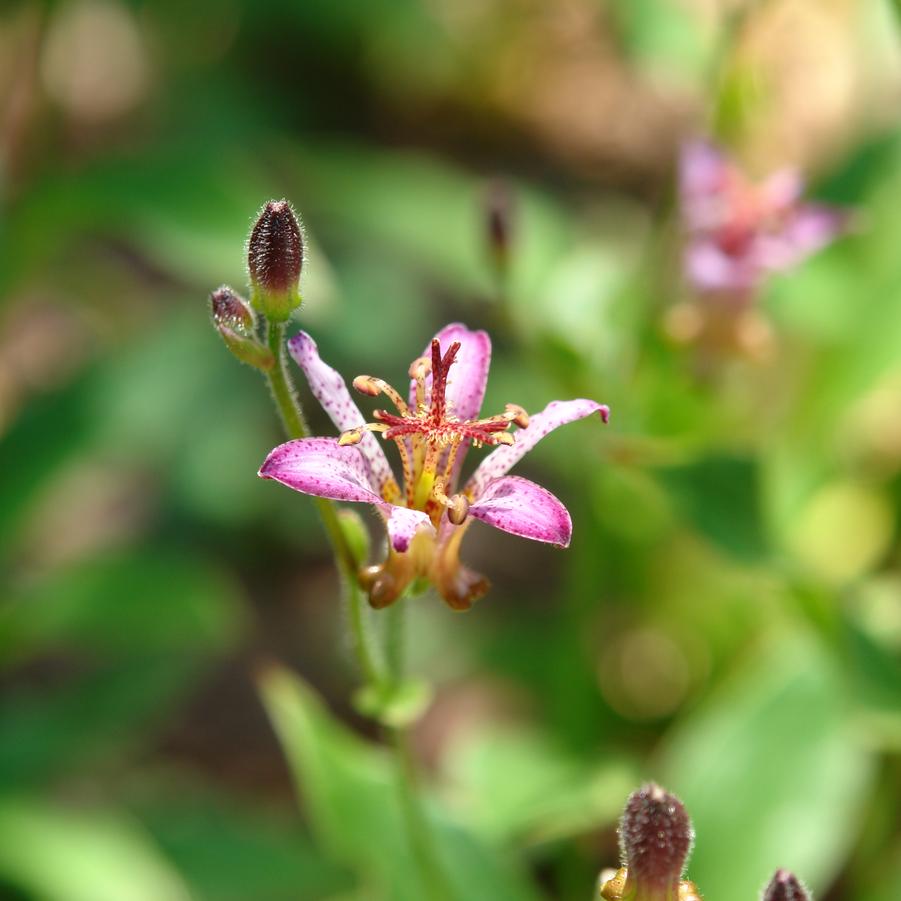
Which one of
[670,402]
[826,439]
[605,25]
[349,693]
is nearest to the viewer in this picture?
[670,402]

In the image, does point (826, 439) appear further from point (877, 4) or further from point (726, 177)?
point (877, 4)

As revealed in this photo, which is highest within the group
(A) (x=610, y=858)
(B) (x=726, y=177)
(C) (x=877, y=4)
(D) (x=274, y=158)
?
(D) (x=274, y=158)

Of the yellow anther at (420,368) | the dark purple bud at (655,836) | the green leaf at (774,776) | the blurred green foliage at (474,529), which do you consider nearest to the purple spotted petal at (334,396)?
the yellow anther at (420,368)

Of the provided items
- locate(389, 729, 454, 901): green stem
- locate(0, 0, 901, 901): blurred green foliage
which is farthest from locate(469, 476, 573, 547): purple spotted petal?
locate(0, 0, 901, 901): blurred green foliage

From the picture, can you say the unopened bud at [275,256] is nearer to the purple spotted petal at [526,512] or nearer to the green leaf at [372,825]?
the purple spotted petal at [526,512]

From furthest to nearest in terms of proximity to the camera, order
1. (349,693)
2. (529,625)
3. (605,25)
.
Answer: (605,25) → (349,693) → (529,625)

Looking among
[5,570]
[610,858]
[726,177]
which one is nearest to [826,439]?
[726,177]

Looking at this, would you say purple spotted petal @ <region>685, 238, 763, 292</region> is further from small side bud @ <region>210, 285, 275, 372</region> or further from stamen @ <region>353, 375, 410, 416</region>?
small side bud @ <region>210, 285, 275, 372</region>
